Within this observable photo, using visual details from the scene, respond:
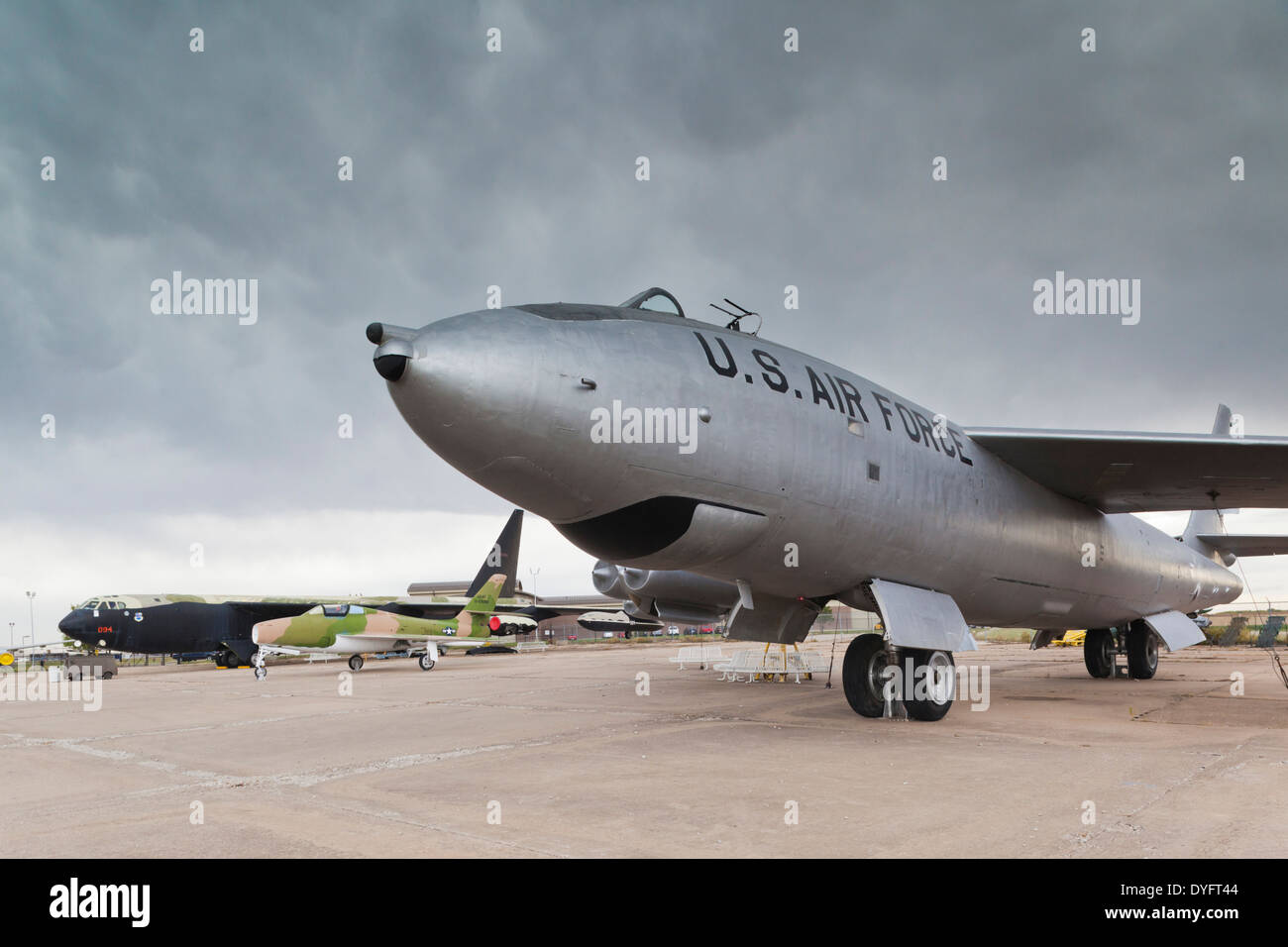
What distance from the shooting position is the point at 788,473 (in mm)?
7652

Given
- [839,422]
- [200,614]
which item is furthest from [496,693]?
[200,614]

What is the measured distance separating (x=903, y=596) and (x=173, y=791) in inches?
288

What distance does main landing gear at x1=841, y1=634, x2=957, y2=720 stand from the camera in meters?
9.46

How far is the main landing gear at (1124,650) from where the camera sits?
16.2 m

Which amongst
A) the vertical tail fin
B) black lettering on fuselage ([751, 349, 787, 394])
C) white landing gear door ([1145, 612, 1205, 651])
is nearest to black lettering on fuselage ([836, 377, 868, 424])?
black lettering on fuselage ([751, 349, 787, 394])

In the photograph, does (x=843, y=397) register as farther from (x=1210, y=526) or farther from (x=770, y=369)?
(x=1210, y=526)

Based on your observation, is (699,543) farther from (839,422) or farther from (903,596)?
(903,596)

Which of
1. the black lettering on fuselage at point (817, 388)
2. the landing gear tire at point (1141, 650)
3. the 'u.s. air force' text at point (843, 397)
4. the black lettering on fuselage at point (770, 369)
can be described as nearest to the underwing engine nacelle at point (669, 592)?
the 'u.s. air force' text at point (843, 397)

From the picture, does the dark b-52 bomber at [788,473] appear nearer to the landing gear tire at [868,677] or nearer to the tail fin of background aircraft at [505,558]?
the landing gear tire at [868,677]

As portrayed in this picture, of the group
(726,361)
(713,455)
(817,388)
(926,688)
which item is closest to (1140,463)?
(926,688)

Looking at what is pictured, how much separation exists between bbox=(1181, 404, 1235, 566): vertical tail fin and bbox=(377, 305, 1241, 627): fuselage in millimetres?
10130

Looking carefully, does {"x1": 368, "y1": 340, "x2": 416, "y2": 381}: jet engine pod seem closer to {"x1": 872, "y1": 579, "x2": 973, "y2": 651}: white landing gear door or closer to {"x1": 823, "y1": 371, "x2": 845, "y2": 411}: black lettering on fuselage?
{"x1": 823, "y1": 371, "x2": 845, "y2": 411}: black lettering on fuselage

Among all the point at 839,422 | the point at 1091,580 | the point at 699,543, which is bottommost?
the point at 1091,580
